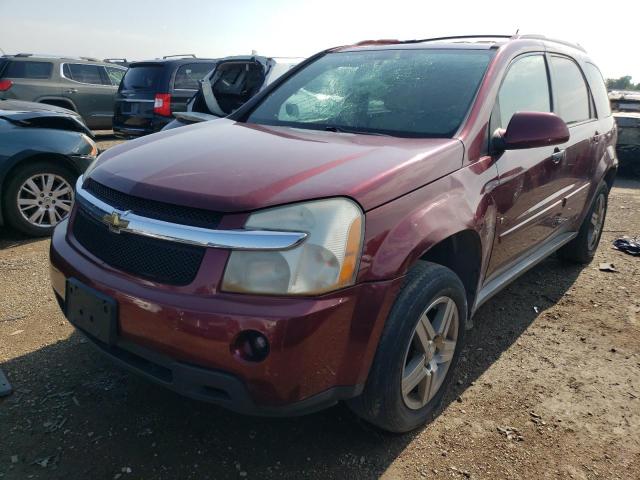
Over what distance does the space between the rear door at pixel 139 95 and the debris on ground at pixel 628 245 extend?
7.12 meters

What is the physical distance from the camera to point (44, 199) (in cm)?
470

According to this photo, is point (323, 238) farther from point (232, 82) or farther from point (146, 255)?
point (232, 82)

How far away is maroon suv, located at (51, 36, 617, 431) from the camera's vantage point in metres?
1.76

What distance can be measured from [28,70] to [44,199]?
762 centimetres

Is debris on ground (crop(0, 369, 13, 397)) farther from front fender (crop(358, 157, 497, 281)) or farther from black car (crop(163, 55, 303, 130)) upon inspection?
black car (crop(163, 55, 303, 130))

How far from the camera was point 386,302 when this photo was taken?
191 centimetres

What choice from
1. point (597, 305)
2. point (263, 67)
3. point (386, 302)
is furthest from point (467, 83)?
point (263, 67)

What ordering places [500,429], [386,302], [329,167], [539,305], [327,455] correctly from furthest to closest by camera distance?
1. [539,305]
2. [500,429]
3. [327,455]
4. [329,167]
5. [386,302]

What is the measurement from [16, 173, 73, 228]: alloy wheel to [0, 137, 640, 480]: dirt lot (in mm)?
1584

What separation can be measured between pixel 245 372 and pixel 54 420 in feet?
3.84

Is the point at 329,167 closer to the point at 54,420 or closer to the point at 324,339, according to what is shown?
the point at 324,339

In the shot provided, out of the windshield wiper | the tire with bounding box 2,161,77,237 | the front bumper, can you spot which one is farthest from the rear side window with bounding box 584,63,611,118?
the tire with bounding box 2,161,77,237

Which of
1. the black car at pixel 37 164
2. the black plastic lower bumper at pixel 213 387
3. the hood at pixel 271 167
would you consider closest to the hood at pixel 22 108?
the black car at pixel 37 164

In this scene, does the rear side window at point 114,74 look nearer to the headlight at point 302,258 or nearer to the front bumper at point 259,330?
the front bumper at point 259,330
